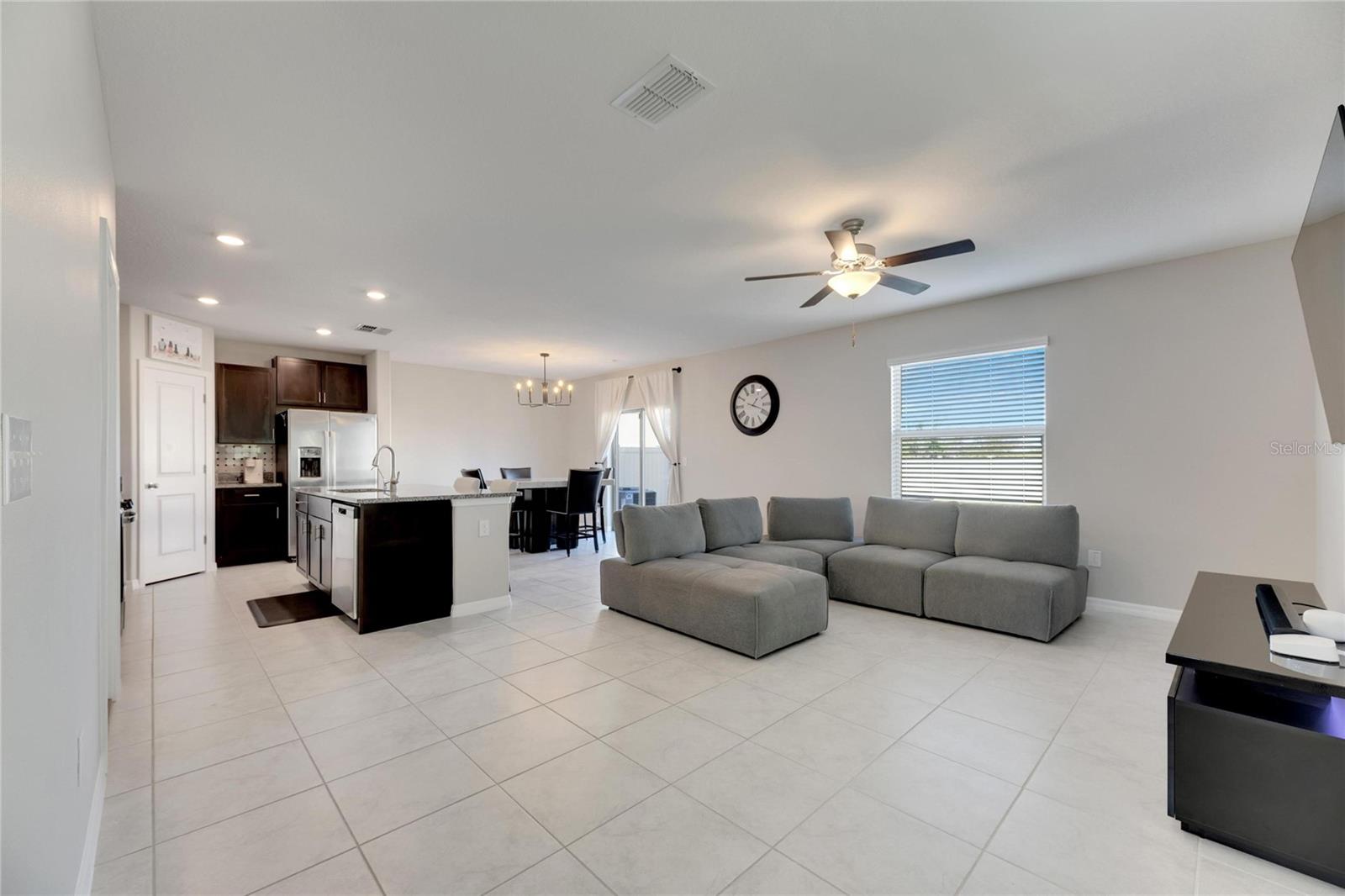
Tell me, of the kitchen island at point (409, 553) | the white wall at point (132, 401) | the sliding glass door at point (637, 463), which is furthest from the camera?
the sliding glass door at point (637, 463)

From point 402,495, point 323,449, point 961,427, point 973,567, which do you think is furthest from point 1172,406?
point 323,449

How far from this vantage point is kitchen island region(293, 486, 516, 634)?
3854mm

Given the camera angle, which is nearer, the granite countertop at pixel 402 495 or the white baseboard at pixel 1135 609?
the granite countertop at pixel 402 495

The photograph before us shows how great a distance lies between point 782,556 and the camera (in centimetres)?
453

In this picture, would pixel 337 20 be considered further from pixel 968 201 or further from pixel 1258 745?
pixel 1258 745

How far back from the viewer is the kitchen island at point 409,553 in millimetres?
3854

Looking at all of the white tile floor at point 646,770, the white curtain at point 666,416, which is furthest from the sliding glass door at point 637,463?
the white tile floor at point 646,770

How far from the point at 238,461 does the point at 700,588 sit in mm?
6037

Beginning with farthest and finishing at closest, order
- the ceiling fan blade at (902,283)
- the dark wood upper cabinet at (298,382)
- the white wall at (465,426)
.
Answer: the white wall at (465,426)
the dark wood upper cabinet at (298,382)
the ceiling fan blade at (902,283)

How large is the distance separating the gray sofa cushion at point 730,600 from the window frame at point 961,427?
2.16 meters

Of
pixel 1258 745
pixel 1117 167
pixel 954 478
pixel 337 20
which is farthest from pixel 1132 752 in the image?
pixel 337 20

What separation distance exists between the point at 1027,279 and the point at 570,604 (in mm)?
4337

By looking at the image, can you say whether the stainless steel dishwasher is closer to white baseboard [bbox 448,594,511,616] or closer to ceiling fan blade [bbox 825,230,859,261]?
white baseboard [bbox 448,594,511,616]

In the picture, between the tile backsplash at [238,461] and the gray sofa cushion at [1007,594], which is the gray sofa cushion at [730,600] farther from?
the tile backsplash at [238,461]
